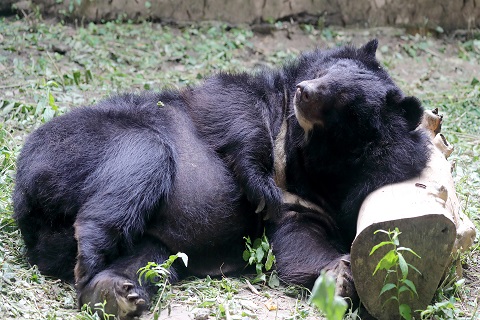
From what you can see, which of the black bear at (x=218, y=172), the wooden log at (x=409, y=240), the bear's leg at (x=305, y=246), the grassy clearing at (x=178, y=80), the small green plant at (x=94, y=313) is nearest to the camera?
the wooden log at (x=409, y=240)

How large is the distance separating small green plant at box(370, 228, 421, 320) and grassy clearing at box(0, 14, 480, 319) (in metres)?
0.20

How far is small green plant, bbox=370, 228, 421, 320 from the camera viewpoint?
3.73m

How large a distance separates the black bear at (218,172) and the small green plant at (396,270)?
40 centimetres

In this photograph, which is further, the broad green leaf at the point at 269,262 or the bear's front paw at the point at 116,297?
the broad green leaf at the point at 269,262

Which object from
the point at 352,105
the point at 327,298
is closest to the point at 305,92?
the point at 352,105

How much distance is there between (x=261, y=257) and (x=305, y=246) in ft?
1.00

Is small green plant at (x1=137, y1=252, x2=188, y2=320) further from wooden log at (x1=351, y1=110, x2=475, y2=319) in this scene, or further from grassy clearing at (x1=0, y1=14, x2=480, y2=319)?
wooden log at (x1=351, y1=110, x2=475, y2=319)

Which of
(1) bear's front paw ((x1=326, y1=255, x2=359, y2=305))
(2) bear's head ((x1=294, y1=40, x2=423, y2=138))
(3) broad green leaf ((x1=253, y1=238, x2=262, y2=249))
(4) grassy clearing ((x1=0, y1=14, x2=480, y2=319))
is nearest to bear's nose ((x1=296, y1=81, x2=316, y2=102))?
(2) bear's head ((x1=294, y1=40, x2=423, y2=138))

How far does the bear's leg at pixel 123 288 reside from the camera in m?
3.96

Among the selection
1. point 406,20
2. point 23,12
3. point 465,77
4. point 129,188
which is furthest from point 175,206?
point 406,20

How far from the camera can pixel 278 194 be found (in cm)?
491

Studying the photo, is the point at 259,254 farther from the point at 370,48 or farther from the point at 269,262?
the point at 370,48

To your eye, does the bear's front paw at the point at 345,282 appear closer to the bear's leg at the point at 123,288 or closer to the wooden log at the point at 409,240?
the wooden log at the point at 409,240

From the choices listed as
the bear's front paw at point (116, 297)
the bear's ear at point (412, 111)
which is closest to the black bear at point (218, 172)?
the bear's ear at point (412, 111)
